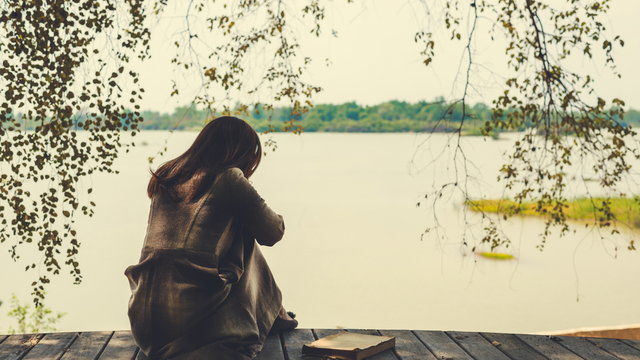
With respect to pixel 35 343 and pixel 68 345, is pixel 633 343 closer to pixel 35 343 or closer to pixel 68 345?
pixel 68 345

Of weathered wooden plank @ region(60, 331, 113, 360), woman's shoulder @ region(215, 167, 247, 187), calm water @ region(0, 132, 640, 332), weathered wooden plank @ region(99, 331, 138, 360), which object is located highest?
woman's shoulder @ region(215, 167, 247, 187)

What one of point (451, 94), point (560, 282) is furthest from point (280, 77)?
point (560, 282)

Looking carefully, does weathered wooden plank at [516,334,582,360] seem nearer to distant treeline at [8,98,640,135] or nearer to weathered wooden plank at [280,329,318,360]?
weathered wooden plank at [280,329,318,360]

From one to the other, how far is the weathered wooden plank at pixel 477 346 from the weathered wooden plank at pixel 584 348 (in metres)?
0.38

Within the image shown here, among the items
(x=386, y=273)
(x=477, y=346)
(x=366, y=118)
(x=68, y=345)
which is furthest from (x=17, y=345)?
(x=366, y=118)

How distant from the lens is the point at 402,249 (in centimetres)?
1612

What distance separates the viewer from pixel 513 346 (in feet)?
10.4

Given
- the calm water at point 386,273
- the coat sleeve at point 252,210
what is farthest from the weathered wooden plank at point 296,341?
the calm water at point 386,273

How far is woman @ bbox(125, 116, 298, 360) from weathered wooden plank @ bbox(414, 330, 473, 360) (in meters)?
0.87

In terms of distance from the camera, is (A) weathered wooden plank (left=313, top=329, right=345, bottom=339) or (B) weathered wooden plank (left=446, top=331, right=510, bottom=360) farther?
(A) weathered wooden plank (left=313, top=329, right=345, bottom=339)

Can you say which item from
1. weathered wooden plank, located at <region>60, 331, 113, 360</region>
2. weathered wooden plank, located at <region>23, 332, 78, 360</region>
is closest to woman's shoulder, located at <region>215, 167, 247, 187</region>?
weathered wooden plank, located at <region>60, 331, 113, 360</region>

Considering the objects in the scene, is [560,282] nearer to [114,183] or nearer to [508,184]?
[508,184]

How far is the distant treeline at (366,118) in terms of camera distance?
411cm

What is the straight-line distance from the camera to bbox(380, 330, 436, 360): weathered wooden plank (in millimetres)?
2970
